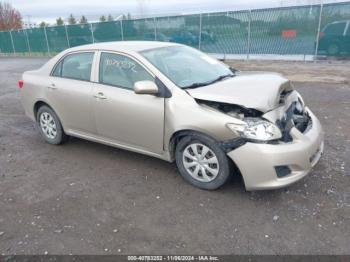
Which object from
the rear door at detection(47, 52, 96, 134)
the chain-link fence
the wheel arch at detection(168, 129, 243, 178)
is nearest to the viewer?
the wheel arch at detection(168, 129, 243, 178)


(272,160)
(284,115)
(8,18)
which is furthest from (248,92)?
(8,18)

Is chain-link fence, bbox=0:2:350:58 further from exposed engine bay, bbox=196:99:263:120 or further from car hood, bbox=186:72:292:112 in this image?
exposed engine bay, bbox=196:99:263:120

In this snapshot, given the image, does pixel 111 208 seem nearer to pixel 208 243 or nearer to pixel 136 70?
pixel 208 243

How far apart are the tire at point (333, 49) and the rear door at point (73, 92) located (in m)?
12.5

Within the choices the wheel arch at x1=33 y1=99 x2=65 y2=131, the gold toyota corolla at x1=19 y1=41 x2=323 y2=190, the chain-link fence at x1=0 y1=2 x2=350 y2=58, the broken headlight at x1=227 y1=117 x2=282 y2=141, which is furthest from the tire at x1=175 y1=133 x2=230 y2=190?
the chain-link fence at x1=0 y1=2 x2=350 y2=58

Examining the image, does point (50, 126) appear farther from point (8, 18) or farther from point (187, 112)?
point (8, 18)


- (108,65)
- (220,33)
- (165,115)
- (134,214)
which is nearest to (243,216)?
(134,214)

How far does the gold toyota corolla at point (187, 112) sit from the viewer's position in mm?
3100

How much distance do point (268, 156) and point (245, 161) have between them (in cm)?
23

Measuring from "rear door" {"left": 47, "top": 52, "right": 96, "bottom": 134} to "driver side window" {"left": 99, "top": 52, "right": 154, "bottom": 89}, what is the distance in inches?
9.7

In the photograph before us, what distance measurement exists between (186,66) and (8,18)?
4830 centimetres

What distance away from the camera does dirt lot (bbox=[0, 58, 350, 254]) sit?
2742mm

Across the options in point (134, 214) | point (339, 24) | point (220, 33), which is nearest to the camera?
point (134, 214)

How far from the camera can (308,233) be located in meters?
2.81
